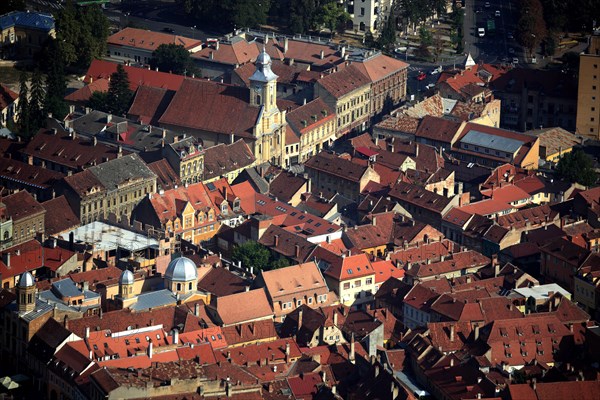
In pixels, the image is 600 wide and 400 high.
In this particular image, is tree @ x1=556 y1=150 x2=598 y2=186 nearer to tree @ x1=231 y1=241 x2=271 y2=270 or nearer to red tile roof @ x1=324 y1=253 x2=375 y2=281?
red tile roof @ x1=324 y1=253 x2=375 y2=281

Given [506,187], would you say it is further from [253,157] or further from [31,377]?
[31,377]

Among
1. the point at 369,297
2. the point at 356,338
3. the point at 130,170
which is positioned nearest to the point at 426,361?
the point at 356,338

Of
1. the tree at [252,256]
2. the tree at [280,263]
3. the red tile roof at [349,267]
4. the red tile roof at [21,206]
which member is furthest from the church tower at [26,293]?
the red tile roof at [349,267]

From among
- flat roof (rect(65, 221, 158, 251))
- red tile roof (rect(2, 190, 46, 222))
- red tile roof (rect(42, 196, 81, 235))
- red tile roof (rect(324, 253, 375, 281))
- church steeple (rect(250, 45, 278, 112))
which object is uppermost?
church steeple (rect(250, 45, 278, 112))

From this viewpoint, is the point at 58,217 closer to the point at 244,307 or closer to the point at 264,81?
the point at 244,307

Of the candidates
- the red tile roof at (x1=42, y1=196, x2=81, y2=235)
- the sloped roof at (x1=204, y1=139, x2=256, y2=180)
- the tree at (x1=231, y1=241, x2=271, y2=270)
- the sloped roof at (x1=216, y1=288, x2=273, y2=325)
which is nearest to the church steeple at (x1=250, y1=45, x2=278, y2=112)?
the sloped roof at (x1=204, y1=139, x2=256, y2=180)

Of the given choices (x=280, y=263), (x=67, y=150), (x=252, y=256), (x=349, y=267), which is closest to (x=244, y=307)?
(x=280, y=263)
